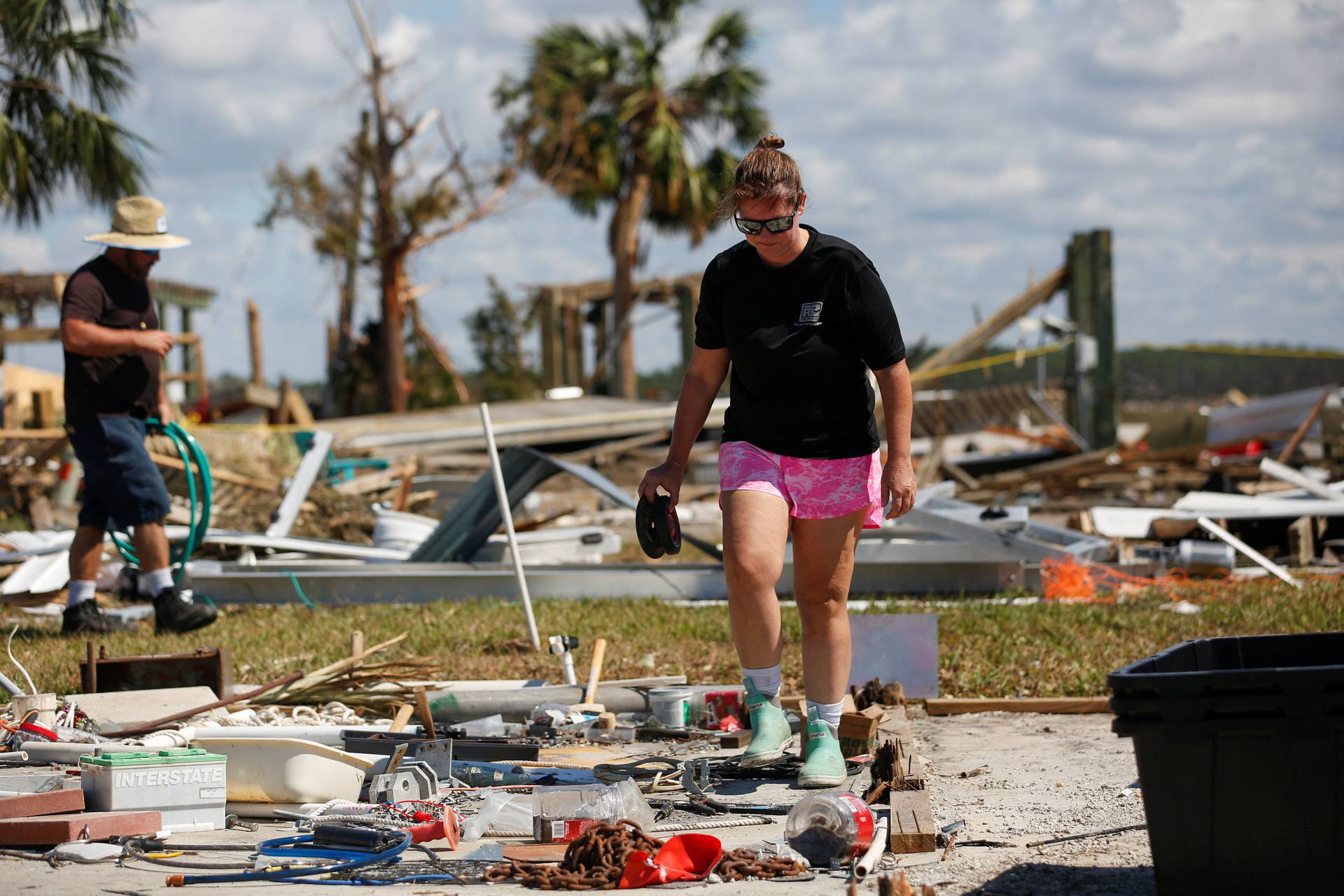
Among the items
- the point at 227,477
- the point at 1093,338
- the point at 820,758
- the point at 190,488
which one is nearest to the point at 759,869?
the point at 820,758

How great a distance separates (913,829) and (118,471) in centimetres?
473

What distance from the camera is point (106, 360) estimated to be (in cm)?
666

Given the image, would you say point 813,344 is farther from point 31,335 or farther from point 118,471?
point 31,335

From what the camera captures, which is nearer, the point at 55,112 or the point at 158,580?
the point at 158,580

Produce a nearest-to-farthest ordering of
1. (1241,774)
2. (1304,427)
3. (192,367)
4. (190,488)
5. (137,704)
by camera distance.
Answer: (1241,774), (137,704), (190,488), (1304,427), (192,367)

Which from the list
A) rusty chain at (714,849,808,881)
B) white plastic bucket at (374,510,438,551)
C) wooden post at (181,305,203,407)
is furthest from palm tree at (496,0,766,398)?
rusty chain at (714,849,808,881)

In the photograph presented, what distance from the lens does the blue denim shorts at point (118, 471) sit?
6551 mm

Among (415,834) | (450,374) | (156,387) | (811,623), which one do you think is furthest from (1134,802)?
(450,374)

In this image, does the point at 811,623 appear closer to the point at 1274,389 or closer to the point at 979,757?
the point at 979,757

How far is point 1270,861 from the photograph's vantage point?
2.65 metres

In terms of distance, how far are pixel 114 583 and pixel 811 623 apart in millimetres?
5830

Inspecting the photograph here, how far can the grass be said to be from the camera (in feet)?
18.9

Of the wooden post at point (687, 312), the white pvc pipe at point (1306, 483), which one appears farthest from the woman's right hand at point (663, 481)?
the wooden post at point (687, 312)

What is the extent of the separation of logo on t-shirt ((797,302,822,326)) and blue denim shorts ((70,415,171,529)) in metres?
3.90
